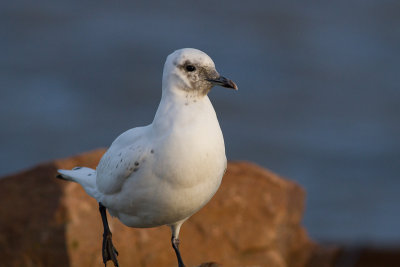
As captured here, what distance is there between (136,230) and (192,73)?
4884 millimetres

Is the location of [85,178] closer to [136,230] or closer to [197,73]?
[197,73]

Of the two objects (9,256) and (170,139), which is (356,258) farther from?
(170,139)

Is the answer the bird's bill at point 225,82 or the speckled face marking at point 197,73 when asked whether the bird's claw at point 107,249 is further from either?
the bird's bill at point 225,82

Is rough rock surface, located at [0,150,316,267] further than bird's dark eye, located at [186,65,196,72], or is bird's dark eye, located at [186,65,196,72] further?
rough rock surface, located at [0,150,316,267]

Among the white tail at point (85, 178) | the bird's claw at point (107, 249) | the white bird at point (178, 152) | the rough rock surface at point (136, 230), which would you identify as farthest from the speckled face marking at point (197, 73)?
the rough rock surface at point (136, 230)

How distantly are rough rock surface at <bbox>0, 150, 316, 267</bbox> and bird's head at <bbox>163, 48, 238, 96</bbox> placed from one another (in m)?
4.47

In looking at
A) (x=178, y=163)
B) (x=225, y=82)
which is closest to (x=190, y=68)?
(x=225, y=82)

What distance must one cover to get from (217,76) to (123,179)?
1467 millimetres

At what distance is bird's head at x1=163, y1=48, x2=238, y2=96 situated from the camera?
24.1 ft

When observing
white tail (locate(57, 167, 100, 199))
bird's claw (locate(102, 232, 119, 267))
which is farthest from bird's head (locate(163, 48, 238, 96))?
bird's claw (locate(102, 232, 119, 267))

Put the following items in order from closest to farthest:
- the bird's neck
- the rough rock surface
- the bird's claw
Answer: the bird's neck < the bird's claw < the rough rock surface

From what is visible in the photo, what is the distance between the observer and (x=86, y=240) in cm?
1132

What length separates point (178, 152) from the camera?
23.8 ft

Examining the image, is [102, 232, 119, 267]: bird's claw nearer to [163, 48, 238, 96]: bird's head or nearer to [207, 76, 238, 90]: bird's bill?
[163, 48, 238, 96]: bird's head
